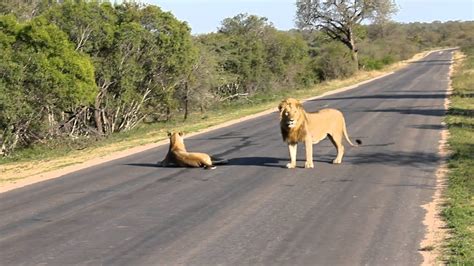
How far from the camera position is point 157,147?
18.2 m

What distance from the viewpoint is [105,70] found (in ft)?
88.8

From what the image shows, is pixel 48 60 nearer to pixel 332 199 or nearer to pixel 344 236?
pixel 332 199

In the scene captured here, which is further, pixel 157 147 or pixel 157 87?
pixel 157 87

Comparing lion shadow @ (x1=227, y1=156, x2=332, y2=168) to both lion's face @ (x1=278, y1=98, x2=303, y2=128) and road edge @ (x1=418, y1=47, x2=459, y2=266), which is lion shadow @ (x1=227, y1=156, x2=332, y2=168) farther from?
road edge @ (x1=418, y1=47, x2=459, y2=266)

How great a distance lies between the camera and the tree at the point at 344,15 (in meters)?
68.3

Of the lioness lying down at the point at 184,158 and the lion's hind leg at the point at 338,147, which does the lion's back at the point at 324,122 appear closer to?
the lion's hind leg at the point at 338,147

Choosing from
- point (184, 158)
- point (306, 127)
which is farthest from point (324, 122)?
point (184, 158)

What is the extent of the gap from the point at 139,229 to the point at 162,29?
22.8 meters

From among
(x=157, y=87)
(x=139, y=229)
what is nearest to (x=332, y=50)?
(x=157, y=87)

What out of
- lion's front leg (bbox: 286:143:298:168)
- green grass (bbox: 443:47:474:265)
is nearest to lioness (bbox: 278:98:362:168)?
lion's front leg (bbox: 286:143:298:168)


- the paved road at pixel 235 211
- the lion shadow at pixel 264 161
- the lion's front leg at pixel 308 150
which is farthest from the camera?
the lion shadow at pixel 264 161

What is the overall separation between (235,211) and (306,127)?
355 centimetres

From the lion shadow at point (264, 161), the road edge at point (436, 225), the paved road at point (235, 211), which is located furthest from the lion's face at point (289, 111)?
the road edge at point (436, 225)

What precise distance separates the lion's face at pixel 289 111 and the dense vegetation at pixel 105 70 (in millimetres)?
11413
